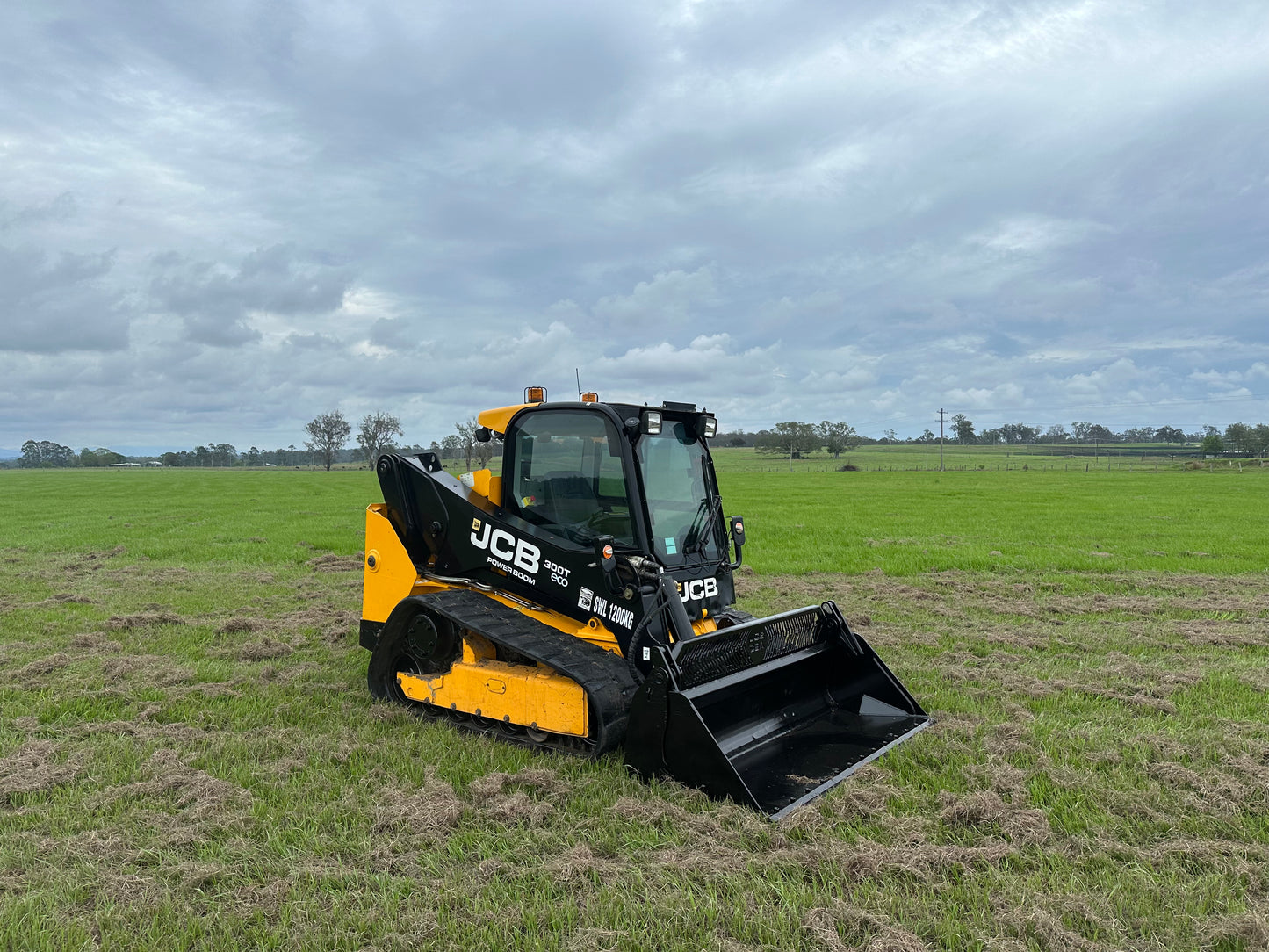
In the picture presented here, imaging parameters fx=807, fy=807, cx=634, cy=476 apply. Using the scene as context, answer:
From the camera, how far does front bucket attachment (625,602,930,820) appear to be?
475cm

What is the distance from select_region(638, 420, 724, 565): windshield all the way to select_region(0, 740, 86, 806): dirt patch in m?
4.05

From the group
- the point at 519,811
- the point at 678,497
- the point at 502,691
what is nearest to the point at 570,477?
the point at 678,497

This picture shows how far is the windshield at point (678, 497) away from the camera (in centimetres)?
606

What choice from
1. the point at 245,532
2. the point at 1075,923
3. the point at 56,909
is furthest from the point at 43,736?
the point at 245,532

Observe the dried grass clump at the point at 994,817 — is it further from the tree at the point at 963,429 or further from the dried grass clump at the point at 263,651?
the tree at the point at 963,429

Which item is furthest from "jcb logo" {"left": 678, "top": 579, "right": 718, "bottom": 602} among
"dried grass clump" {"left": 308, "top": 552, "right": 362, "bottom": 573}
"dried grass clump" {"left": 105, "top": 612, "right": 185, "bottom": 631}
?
"dried grass clump" {"left": 308, "top": 552, "right": 362, "bottom": 573}

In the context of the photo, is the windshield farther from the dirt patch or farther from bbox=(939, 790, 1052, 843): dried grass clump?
the dirt patch

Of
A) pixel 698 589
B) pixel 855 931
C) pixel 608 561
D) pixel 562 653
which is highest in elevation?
pixel 608 561

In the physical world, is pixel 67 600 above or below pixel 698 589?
below

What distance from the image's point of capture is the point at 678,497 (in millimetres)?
6332

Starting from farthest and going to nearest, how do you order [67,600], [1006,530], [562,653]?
1. [1006,530]
2. [67,600]
3. [562,653]

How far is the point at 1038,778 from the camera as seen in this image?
16.2 ft

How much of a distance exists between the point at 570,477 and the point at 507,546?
75 cm

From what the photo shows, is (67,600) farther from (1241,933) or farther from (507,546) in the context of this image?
(1241,933)
